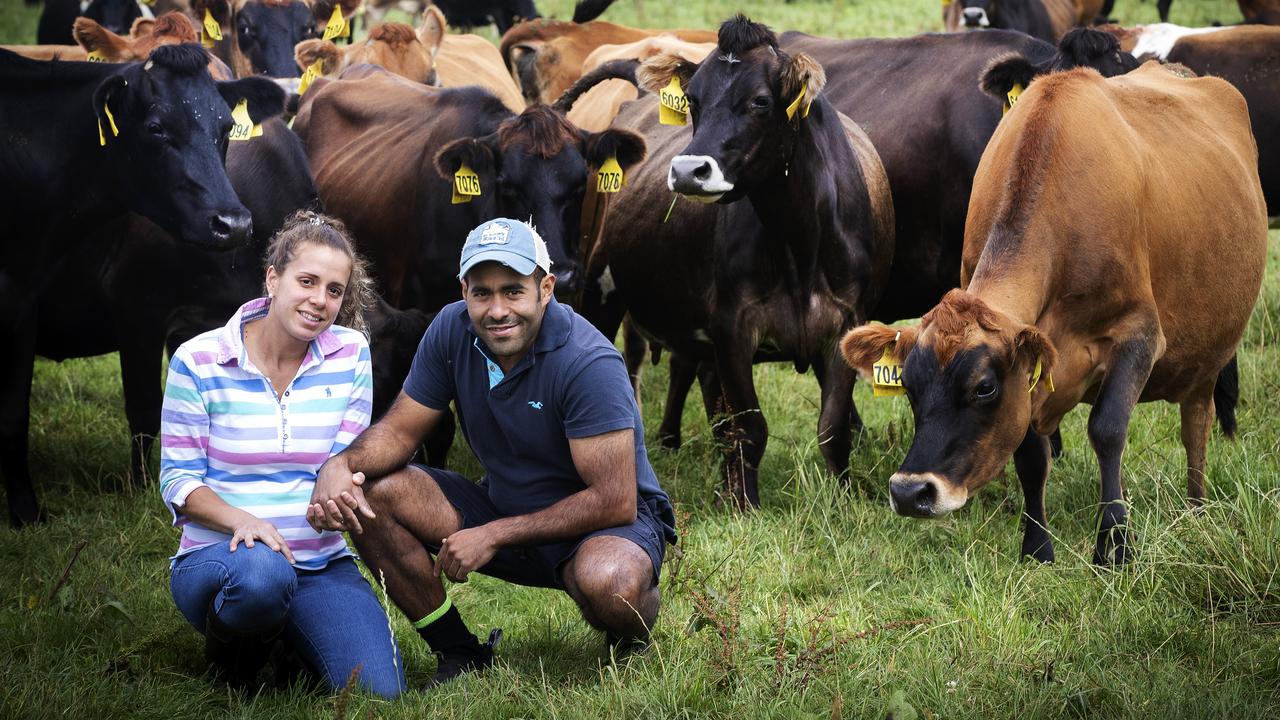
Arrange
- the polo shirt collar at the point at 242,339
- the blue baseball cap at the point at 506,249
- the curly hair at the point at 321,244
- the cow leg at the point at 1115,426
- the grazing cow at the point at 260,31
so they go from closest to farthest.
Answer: the blue baseball cap at the point at 506,249 → the polo shirt collar at the point at 242,339 → the curly hair at the point at 321,244 → the cow leg at the point at 1115,426 → the grazing cow at the point at 260,31

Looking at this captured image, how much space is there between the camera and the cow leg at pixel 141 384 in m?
6.83

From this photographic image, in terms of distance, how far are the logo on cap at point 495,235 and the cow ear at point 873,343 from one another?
1334 millimetres

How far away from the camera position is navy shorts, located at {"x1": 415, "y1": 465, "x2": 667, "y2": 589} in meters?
4.20

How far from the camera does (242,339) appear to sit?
4.27 metres

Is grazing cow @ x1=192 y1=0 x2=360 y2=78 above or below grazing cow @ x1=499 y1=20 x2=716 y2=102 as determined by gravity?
above

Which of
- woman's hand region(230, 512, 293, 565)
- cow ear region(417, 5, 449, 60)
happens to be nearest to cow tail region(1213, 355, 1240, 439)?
woman's hand region(230, 512, 293, 565)

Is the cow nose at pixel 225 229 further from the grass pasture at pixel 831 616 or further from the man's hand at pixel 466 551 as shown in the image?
the man's hand at pixel 466 551

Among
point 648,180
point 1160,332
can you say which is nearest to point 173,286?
point 648,180

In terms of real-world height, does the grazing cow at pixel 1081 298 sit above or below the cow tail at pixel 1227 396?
above

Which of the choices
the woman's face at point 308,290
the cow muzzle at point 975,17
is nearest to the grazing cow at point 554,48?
the cow muzzle at point 975,17

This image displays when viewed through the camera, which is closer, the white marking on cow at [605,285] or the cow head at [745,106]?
the cow head at [745,106]

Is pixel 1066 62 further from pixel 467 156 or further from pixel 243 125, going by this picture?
pixel 243 125

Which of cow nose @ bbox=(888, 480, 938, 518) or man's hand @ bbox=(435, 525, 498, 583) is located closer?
man's hand @ bbox=(435, 525, 498, 583)

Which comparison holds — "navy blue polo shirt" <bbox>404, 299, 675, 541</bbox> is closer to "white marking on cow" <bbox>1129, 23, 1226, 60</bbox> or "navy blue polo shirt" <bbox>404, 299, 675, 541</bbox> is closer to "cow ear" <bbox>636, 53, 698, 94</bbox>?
"cow ear" <bbox>636, 53, 698, 94</bbox>
